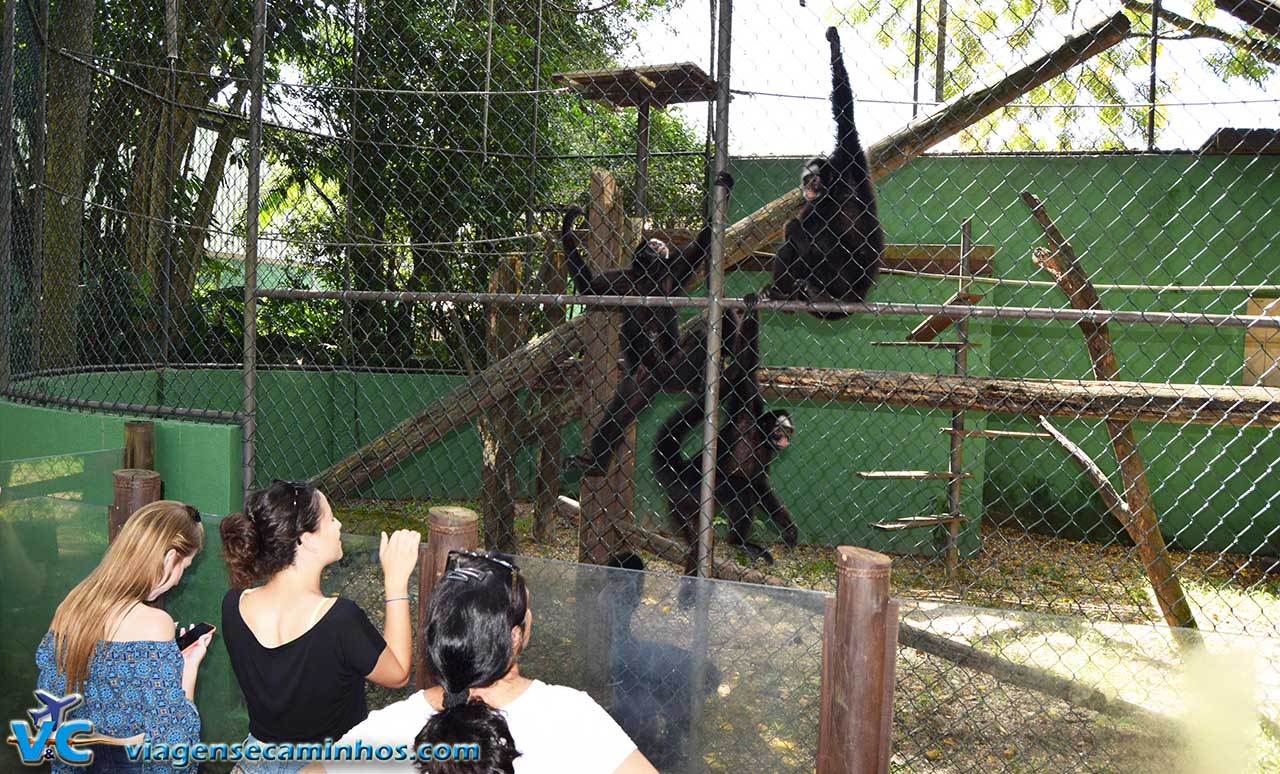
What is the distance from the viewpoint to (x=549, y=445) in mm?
7070

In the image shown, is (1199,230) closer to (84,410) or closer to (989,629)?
(989,629)

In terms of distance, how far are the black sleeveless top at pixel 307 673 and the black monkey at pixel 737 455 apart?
3043 mm

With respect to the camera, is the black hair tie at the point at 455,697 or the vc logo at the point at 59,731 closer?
the black hair tie at the point at 455,697

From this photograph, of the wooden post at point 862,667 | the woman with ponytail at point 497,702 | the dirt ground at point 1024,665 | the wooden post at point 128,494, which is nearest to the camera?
the woman with ponytail at point 497,702

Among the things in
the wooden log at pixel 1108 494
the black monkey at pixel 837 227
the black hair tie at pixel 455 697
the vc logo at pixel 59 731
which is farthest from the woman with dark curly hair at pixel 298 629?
the wooden log at pixel 1108 494

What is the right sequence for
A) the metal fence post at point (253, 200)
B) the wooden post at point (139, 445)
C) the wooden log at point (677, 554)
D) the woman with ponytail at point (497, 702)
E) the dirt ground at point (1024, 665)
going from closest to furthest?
the woman with ponytail at point (497, 702) < the dirt ground at point (1024, 665) < the metal fence post at point (253, 200) < the wooden post at point (139, 445) < the wooden log at point (677, 554)

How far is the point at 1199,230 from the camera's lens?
32.8ft

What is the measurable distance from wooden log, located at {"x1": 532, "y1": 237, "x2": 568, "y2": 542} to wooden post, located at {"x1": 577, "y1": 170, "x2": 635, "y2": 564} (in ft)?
2.17

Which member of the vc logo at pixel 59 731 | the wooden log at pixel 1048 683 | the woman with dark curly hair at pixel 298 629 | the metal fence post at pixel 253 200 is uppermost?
the metal fence post at pixel 253 200

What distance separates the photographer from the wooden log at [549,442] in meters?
6.87

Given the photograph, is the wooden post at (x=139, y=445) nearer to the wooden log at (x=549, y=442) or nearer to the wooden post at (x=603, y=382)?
the wooden post at (x=603, y=382)

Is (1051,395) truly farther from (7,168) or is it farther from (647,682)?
(7,168)

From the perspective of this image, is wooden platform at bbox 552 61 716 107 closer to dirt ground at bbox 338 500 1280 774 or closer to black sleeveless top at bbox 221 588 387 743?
dirt ground at bbox 338 500 1280 774

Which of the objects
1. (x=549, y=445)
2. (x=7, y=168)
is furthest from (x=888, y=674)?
(x=7, y=168)
